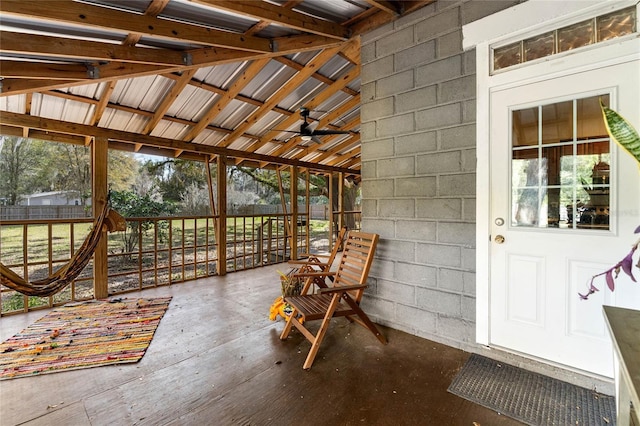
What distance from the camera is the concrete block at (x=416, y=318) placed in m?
2.47

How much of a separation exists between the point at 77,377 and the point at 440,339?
2.82m

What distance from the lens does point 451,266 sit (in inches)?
92.8

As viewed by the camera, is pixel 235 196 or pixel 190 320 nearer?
pixel 190 320

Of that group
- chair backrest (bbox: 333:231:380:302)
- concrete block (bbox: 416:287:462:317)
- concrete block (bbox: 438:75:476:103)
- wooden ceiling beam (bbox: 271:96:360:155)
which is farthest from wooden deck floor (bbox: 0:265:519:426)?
wooden ceiling beam (bbox: 271:96:360:155)

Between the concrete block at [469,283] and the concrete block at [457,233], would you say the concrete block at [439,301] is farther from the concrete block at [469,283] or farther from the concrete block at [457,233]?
the concrete block at [457,233]

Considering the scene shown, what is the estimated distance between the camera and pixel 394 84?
8.88 feet

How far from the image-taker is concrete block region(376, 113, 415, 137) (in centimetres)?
260

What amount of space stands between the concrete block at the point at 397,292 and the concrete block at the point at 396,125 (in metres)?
1.46

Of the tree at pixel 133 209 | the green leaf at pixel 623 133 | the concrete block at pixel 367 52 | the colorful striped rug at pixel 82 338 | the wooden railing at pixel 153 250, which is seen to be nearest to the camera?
the green leaf at pixel 623 133

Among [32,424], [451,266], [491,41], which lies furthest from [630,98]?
[32,424]

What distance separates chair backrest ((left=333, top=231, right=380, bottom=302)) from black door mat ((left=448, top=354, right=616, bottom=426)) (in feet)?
3.42

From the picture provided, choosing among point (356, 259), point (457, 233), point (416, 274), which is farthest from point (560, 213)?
point (356, 259)

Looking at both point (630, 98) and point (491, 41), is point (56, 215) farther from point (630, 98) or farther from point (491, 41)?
point (630, 98)

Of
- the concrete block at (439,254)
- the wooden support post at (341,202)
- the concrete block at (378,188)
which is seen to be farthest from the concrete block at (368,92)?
the wooden support post at (341,202)
